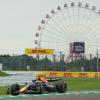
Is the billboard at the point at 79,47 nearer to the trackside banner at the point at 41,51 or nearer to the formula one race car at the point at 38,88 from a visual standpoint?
the trackside banner at the point at 41,51

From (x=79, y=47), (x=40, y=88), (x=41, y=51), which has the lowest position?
(x=40, y=88)

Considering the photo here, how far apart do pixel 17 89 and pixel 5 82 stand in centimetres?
1253

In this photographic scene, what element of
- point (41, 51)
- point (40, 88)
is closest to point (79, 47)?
point (41, 51)

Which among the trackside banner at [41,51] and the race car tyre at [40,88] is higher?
the trackside banner at [41,51]

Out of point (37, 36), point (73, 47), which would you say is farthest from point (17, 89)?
point (73, 47)

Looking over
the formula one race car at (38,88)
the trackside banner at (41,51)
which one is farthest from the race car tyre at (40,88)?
the trackside banner at (41,51)

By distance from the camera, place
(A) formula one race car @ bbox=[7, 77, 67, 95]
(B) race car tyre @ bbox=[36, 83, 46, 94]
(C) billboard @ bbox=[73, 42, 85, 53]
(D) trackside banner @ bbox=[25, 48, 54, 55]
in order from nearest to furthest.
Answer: (A) formula one race car @ bbox=[7, 77, 67, 95] → (B) race car tyre @ bbox=[36, 83, 46, 94] → (D) trackside banner @ bbox=[25, 48, 54, 55] → (C) billboard @ bbox=[73, 42, 85, 53]

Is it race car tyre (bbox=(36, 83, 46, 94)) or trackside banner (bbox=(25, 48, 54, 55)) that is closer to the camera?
race car tyre (bbox=(36, 83, 46, 94))

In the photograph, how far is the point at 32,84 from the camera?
17.2 metres

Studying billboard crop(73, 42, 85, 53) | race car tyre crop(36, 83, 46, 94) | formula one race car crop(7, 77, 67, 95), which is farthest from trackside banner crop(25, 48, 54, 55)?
race car tyre crop(36, 83, 46, 94)

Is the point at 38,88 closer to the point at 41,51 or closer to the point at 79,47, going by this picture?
the point at 41,51

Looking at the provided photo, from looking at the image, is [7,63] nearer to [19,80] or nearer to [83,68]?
[83,68]

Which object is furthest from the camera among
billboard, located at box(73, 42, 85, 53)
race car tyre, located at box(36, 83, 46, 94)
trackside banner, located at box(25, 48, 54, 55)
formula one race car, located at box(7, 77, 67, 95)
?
billboard, located at box(73, 42, 85, 53)

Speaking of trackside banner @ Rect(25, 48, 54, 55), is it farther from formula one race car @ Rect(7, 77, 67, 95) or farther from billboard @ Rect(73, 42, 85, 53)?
formula one race car @ Rect(7, 77, 67, 95)
